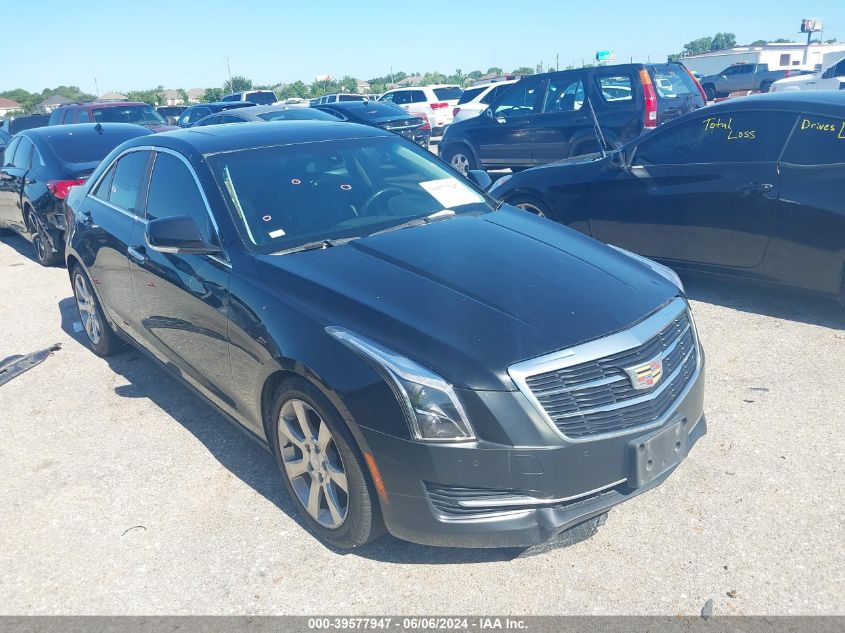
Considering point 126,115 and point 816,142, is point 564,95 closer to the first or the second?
point 816,142

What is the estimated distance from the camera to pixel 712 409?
13.7 ft

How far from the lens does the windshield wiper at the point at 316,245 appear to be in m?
3.51

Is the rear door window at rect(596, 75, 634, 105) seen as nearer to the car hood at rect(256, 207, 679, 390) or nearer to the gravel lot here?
the gravel lot

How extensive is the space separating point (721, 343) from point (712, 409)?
109 cm

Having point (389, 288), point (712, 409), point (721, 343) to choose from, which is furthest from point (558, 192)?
point (389, 288)

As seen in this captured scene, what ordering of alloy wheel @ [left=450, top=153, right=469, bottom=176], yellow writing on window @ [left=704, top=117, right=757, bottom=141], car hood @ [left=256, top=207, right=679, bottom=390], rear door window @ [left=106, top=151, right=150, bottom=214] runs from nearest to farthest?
car hood @ [left=256, top=207, right=679, bottom=390] → rear door window @ [left=106, top=151, right=150, bottom=214] → yellow writing on window @ [left=704, top=117, right=757, bottom=141] → alloy wheel @ [left=450, top=153, right=469, bottom=176]

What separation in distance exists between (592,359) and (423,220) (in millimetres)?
1578

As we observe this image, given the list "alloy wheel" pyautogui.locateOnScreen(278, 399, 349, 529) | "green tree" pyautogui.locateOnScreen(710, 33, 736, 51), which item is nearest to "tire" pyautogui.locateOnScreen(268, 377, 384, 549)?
"alloy wheel" pyautogui.locateOnScreen(278, 399, 349, 529)

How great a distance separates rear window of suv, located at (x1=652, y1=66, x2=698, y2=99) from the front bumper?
8.91m

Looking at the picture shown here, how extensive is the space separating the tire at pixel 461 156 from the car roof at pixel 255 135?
8.03 metres

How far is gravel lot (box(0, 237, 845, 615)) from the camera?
→ 287 cm

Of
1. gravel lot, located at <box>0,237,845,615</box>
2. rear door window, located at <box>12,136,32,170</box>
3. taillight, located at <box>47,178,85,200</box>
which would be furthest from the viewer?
rear door window, located at <box>12,136,32,170</box>

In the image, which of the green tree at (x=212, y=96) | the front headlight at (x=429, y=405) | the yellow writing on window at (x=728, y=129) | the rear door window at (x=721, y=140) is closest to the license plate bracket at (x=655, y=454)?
the front headlight at (x=429, y=405)

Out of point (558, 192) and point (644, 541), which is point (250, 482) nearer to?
point (644, 541)
